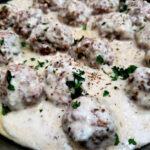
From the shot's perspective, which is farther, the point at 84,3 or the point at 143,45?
the point at 84,3

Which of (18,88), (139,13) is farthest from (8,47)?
(139,13)

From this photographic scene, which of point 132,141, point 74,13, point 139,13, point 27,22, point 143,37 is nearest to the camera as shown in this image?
point 132,141

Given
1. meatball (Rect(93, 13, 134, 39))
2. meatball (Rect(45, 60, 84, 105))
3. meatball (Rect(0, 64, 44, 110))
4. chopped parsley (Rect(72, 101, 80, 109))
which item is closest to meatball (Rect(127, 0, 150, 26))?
meatball (Rect(93, 13, 134, 39))

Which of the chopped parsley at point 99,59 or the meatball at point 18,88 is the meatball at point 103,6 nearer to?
the chopped parsley at point 99,59

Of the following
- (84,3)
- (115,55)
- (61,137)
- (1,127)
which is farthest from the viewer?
(84,3)

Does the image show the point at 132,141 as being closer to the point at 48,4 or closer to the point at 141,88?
the point at 141,88

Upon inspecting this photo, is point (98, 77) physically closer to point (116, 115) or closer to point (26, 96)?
point (116, 115)

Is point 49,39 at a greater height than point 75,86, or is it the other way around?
point 49,39

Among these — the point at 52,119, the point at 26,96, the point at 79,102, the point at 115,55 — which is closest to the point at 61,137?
the point at 52,119
